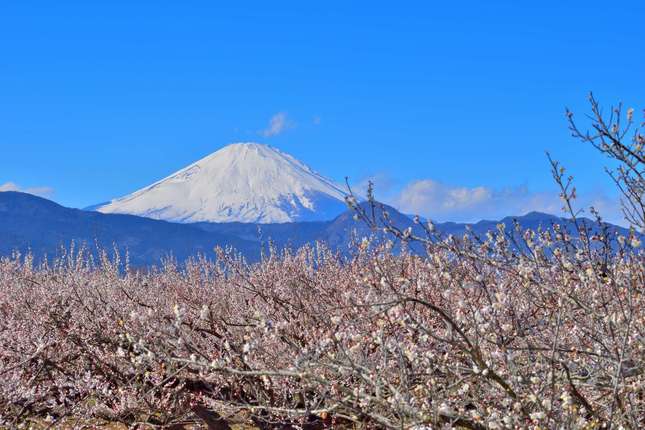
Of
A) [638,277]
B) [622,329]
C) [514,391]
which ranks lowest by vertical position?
[514,391]

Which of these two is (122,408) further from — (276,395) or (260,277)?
(260,277)

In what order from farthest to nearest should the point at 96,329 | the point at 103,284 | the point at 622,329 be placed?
1. the point at 103,284
2. the point at 96,329
3. the point at 622,329

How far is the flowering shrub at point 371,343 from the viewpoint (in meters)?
4.85

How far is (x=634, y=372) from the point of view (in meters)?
5.12

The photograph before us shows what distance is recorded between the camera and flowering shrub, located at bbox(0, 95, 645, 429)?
4848 mm

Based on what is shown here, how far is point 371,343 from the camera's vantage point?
28.1ft

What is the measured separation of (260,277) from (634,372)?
352 inches

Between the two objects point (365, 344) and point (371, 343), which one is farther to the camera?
point (365, 344)

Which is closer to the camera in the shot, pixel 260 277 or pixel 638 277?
pixel 638 277

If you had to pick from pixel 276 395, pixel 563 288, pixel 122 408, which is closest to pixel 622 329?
pixel 563 288

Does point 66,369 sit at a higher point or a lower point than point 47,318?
lower

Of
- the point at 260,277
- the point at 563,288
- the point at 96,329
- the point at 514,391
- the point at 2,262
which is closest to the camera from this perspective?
the point at 514,391

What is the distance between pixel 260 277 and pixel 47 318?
140 inches

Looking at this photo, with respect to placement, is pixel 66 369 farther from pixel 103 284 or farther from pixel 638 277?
pixel 638 277
